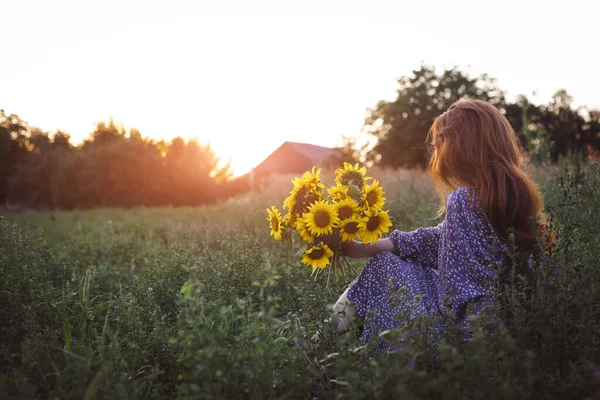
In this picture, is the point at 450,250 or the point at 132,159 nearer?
the point at 450,250

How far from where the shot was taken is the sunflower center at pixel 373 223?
7.81 feet

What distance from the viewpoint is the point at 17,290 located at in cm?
296

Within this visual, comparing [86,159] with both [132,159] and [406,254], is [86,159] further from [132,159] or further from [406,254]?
[406,254]

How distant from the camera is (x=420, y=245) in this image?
2818mm

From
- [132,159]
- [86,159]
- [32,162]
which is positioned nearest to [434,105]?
[132,159]

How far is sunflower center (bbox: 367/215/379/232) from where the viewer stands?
2.38m

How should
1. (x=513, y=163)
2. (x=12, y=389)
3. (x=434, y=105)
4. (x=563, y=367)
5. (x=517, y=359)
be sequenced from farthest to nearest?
(x=434, y=105), (x=513, y=163), (x=12, y=389), (x=563, y=367), (x=517, y=359)

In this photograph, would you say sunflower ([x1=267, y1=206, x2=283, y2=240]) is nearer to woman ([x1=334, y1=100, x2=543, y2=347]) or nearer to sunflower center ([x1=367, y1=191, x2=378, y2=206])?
woman ([x1=334, y1=100, x2=543, y2=347])

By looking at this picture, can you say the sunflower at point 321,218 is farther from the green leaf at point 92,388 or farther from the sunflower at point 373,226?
the green leaf at point 92,388

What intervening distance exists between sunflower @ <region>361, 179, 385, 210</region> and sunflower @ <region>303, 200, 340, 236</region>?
0.18 m

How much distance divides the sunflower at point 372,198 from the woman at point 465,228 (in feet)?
0.81

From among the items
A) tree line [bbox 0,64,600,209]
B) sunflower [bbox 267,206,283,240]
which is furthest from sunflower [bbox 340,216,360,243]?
tree line [bbox 0,64,600,209]

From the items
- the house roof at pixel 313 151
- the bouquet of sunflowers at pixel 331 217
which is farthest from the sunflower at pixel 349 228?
the house roof at pixel 313 151

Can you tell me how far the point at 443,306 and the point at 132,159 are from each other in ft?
86.6
